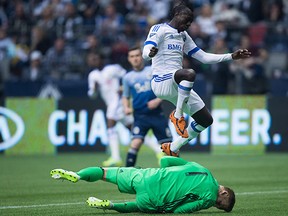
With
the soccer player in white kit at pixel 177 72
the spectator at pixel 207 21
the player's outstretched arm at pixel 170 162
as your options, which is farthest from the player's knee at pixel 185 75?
the spectator at pixel 207 21

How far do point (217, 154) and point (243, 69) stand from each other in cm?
344

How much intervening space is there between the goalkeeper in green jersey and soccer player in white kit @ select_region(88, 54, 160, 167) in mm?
8242

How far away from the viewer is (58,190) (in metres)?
13.7

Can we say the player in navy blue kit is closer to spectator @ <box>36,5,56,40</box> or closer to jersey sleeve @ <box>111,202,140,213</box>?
jersey sleeve @ <box>111,202,140,213</box>

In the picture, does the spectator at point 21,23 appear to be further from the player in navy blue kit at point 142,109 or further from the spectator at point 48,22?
the player in navy blue kit at point 142,109

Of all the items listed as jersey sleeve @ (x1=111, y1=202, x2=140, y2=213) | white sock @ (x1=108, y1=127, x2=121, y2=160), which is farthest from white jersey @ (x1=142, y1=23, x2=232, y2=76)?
white sock @ (x1=108, y1=127, x2=121, y2=160)

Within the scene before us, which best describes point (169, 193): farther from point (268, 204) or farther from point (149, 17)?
point (149, 17)

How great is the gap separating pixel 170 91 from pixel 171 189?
2788mm

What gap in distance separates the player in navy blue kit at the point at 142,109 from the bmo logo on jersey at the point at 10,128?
6.42m

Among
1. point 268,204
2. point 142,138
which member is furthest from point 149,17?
point 268,204

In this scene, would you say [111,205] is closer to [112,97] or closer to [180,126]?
[180,126]

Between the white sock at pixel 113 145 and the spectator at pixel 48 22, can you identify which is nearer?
the white sock at pixel 113 145

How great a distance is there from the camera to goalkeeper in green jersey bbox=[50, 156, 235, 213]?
9.98 m

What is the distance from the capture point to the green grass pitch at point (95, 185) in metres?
11.0
